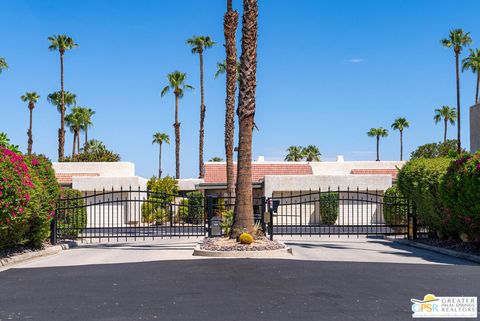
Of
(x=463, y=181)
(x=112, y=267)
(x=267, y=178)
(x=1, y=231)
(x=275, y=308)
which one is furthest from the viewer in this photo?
(x=267, y=178)

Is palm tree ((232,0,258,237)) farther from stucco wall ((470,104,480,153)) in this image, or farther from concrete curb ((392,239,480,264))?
stucco wall ((470,104,480,153))

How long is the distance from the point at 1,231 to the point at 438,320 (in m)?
11.3

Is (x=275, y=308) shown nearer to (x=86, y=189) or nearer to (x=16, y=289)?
(x=16, y=289)

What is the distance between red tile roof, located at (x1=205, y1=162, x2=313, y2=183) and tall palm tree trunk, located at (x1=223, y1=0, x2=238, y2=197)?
36.7 feet

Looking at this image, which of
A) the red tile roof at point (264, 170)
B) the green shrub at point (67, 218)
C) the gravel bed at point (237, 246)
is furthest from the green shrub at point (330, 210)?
the gravel bed at point (237, 246)

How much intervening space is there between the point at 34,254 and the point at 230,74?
12.9m

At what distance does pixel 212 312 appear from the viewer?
8.16 meters

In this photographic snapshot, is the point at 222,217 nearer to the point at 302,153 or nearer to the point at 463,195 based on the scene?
the point at 463,195

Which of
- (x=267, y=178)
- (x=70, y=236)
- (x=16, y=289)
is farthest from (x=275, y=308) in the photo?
(x=267, y=178)

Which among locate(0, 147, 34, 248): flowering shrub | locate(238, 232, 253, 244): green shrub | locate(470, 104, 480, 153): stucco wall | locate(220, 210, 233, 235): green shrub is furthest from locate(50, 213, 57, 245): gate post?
locate(470, 104, 480, 153): stucco wall

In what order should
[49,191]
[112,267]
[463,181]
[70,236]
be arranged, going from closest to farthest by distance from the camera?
1. [112,267]
2. [463,181]
3. [49,191]
4. [70,236]

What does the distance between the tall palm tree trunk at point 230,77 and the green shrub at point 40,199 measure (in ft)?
31.4

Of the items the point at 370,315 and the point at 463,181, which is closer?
the point at 370,315

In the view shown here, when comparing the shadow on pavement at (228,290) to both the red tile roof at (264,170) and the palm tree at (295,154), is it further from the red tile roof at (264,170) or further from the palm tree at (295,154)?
the palm tree at (295,154)
